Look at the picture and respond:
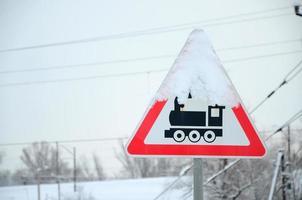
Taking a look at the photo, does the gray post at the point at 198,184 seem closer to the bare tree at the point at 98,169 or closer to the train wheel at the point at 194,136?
the train wheel at the point at 194,136

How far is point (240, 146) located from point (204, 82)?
44 cm

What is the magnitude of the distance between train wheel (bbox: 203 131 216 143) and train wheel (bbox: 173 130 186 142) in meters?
0.12

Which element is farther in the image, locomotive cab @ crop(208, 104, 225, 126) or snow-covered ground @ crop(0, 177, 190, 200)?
snow-covered ground @ crop(0, 177, 190, 200)

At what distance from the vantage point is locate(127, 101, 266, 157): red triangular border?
112 inches

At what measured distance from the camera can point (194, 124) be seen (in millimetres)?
2826

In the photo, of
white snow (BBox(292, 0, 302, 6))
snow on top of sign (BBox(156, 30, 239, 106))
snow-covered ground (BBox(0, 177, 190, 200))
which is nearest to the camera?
snow on top of sign (BBox(156, 30, 239, 106))

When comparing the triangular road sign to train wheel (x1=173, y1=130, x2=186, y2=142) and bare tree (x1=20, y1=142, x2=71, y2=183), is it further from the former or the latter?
bare tree (x1=20, y1=142, x2=71, y2=183)

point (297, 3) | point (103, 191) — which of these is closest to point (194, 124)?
point (297, 3)

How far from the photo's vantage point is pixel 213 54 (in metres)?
3.03

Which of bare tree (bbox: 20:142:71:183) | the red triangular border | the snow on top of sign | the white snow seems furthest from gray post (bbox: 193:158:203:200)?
bare tree (bbox: 20:142:71:183)

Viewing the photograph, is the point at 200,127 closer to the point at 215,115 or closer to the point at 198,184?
the point at 215,115

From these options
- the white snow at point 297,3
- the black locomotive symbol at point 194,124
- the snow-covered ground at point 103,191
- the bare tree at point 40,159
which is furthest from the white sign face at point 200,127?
the bare tree at point 40,159

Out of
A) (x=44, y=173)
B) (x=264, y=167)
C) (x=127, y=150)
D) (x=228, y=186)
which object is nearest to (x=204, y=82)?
(x=127, y=150)

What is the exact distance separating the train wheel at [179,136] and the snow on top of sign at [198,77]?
19 centimetres
